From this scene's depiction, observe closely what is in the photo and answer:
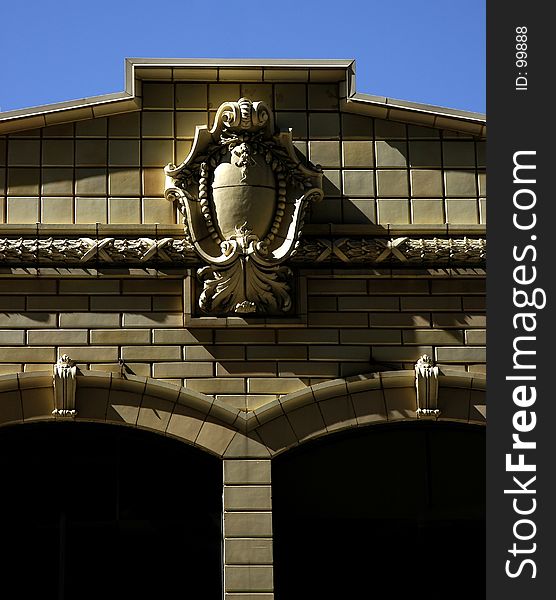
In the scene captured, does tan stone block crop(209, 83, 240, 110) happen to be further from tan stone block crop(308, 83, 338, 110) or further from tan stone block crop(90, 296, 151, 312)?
tan stone block crop(90, 296, 151, 312)

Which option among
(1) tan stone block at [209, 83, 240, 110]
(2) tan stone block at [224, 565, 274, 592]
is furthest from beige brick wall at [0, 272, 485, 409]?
(1) tan stone block at [209, 83, 240, 110]

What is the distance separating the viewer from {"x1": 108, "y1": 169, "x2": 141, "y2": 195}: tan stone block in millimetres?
22250

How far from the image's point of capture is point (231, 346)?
859 inches

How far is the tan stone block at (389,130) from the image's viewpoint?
22734 millimetres

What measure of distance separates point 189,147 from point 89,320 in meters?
3.15

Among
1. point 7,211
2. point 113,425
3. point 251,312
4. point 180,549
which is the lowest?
point 180,549

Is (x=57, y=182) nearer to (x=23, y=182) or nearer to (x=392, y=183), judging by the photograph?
(x=23, y=182)

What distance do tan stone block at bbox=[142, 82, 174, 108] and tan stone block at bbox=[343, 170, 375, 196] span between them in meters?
3.00

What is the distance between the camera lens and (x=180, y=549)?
2164cm

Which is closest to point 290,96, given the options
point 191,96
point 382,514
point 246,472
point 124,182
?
point 191,96

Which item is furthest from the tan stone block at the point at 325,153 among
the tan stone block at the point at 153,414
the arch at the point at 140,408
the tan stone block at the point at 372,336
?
the tan stone block at the point at 153,414

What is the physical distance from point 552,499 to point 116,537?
6.66 m

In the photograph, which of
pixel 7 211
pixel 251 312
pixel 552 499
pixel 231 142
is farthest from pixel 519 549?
pixel 7 211

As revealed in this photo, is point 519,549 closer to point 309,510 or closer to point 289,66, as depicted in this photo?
point 309,510
